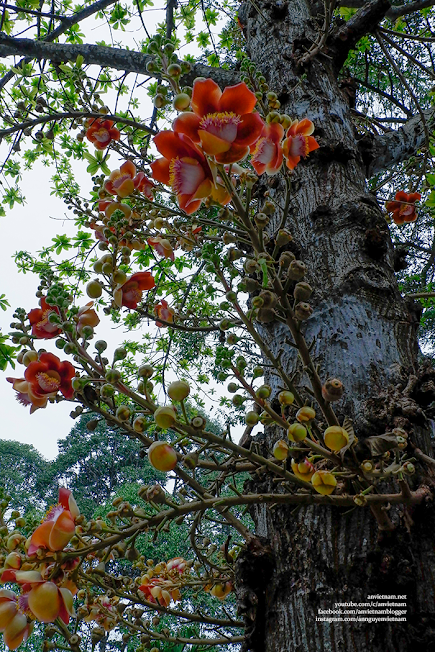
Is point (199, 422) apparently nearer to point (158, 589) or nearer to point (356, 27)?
point (158, 589)

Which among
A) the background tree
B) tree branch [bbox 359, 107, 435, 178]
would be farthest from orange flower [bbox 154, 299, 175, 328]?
tree branch [bbox 359, 107, 435, 178]

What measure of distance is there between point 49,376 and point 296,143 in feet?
2.23

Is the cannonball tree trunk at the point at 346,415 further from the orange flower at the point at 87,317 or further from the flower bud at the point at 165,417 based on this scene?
the orange flower at the point at 87,317

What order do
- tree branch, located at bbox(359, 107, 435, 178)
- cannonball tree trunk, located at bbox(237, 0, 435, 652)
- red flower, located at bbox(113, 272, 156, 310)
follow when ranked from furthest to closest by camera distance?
1. tree branch, located at bbox(359, 107, 435, 178)
2. red flower, located at bbox(113, 272, 156, 310)
3. cannonball tree trunk, located at bbox(237, 0, 435, 652)

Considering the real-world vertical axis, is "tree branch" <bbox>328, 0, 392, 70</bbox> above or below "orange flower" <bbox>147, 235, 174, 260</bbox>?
above

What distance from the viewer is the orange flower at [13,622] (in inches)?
26.3

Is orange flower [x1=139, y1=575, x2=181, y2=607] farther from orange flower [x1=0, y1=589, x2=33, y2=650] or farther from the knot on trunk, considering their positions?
orange flower [x1=0, y1=589, x2=33, y2=650]

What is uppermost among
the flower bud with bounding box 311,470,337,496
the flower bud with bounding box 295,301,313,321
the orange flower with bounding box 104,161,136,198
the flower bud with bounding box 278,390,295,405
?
the orange flower with bounding box 104,161,136,198

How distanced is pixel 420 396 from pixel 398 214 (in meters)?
1.15

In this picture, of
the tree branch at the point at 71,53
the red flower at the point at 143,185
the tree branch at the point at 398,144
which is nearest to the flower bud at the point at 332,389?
the red flower at the point at 143,185

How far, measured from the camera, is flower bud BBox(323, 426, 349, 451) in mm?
646

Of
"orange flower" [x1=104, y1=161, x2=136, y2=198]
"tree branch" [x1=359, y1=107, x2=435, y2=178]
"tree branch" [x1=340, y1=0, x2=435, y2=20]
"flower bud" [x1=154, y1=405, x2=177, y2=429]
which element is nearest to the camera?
"flower bud" [x1=154, y1=405, x2=177, y2=429]

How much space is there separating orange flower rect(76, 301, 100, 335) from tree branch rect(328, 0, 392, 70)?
1699 mm

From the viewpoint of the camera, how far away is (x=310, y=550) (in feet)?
2.96
